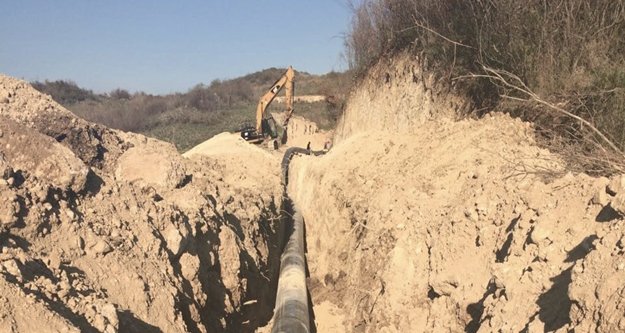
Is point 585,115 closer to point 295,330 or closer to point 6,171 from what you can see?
point 295,330

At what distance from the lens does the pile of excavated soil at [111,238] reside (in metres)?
3.92

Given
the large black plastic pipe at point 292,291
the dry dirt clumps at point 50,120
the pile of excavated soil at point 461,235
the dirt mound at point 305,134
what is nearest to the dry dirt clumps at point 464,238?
the pile of excavated soil at point 461,235

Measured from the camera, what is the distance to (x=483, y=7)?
8.80 metres

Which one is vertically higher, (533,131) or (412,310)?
(533,131)

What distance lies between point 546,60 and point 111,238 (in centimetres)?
684

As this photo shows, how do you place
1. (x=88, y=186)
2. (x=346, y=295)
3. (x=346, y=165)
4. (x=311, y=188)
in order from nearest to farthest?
(x=88, y=186)
(x=346, y=295)
(x=346, y=165)
(x=311, y=188)

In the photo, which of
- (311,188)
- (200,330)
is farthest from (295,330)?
(311,188)

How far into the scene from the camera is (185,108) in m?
58.0

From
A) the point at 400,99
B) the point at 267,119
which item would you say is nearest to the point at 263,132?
the point at 267,119

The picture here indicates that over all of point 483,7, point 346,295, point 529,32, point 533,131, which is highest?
point 483,7

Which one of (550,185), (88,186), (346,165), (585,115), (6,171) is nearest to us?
(6,171)

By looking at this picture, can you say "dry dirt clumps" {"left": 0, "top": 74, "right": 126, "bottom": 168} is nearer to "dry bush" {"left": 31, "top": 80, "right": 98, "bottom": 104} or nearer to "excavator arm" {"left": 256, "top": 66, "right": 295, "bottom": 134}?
"excavator arm" {"left": 256, "top": 66, "right": 295, "bottom": 134}

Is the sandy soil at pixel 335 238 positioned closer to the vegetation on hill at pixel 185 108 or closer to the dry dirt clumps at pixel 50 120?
the dry dirt clumps at pixel 50 120

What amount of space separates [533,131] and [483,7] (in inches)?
108
